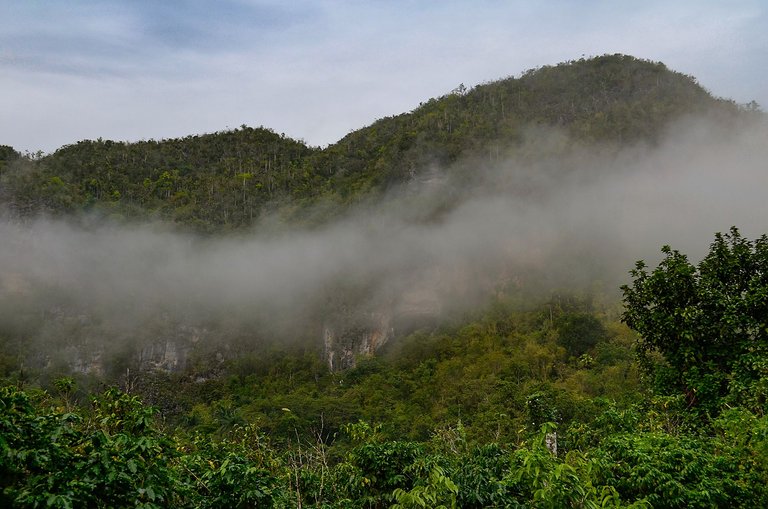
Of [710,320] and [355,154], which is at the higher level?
[355,154]

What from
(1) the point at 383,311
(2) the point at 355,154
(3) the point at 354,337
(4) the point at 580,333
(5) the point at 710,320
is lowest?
(3) the point at 354,337

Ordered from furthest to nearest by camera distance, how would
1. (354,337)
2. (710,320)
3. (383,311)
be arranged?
(383,311) < (354,337) < (710,320)

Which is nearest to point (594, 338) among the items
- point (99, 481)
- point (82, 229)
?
point (99, 481)

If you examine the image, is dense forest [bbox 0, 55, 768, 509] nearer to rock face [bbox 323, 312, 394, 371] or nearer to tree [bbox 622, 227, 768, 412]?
tree [bbox 622, 227, 768, 412]

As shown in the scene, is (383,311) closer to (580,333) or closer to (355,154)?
(580,333)

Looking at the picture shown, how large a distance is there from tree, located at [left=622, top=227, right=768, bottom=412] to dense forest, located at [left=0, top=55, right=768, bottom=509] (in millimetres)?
Answer: 58

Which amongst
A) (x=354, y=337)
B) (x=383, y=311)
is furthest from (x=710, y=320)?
(x=354, y=337)

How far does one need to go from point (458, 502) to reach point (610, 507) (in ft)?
8.10

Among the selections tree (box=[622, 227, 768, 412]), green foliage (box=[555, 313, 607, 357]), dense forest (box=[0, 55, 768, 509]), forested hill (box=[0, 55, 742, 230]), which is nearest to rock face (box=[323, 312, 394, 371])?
dense forest (box=[0, 55, 768, 509])

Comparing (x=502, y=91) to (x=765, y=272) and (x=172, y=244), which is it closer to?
(x=172, y=244)

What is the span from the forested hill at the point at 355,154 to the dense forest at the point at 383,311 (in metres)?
0.47

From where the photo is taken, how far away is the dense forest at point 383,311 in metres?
7.30

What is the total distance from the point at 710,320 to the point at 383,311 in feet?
220

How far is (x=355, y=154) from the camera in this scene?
10762 centimetres
